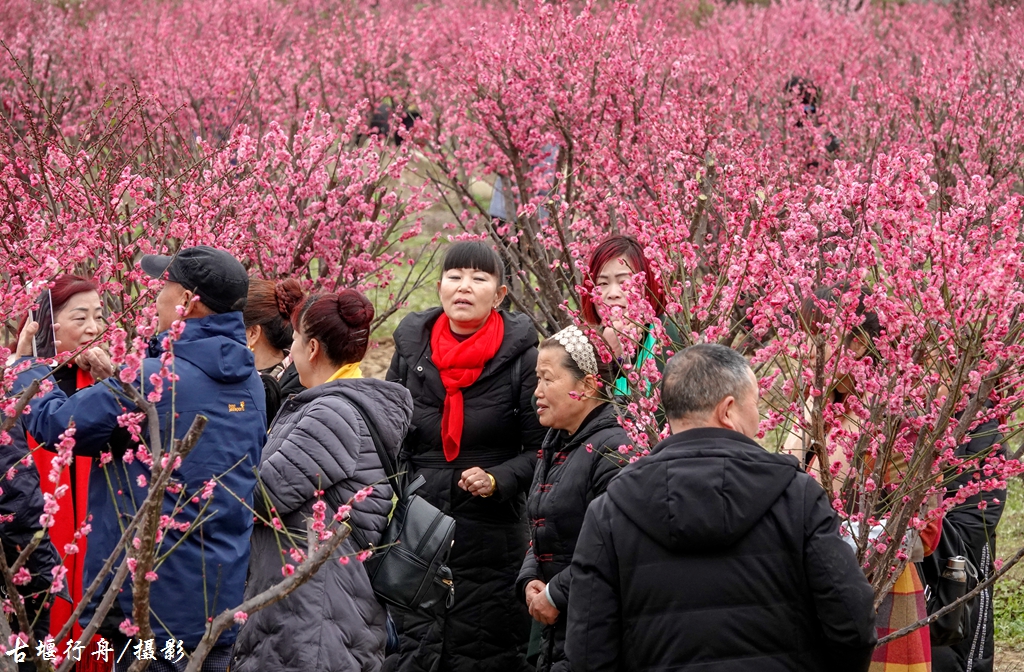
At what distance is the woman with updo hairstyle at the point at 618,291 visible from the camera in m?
4.12

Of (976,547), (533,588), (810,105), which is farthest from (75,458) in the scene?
(810,105)

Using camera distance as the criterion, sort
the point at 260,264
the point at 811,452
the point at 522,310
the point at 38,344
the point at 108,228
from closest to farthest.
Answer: the point at 38,344 < the point at 811,452 < the point at 108,228 < the point at 260,264 < the point at 522,310

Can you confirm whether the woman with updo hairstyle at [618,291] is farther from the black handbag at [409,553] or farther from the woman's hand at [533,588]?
the black handbag at [409,553]

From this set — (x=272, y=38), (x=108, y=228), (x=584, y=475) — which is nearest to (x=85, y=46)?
(x=272, y=38)

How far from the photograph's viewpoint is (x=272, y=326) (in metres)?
4.70

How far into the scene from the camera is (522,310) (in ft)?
21.2

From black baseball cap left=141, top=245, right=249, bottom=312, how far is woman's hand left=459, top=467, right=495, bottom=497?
1.33 metres

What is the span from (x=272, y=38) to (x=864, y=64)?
7.83m

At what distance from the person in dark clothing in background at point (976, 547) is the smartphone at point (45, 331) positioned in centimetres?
316

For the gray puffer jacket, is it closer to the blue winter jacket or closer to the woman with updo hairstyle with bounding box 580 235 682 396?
the blue winter jacket

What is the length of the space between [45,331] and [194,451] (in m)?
0.72

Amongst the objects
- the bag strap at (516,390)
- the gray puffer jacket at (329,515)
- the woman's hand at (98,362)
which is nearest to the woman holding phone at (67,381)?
the woman's hand at (98,362)

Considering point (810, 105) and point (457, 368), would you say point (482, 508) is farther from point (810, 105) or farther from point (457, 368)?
point (810, 105)

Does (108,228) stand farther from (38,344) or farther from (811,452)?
(811,452)
